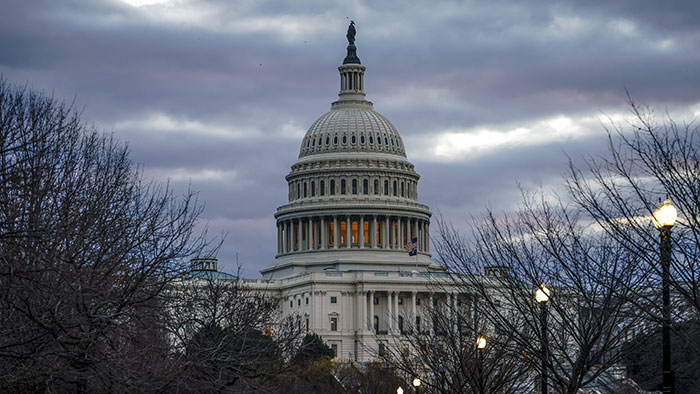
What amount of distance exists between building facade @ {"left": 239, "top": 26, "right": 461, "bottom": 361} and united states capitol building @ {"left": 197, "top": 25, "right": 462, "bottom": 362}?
0.46 ft

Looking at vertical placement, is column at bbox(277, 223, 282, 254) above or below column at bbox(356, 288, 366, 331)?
above

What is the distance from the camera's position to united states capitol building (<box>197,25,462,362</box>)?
561ft

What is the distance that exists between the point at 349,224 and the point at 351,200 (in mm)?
3422

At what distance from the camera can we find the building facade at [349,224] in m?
171

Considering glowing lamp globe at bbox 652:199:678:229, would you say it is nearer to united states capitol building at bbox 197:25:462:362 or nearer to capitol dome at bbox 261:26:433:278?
united states capitol building at bbox 197:25:462:362

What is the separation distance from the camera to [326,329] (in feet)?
555

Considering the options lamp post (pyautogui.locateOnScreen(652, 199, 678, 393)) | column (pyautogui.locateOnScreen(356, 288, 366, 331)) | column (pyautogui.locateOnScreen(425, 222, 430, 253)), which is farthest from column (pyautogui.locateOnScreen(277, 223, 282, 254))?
lamp post (pyautogui.locateOnScreen(652, 199, 678, 393))

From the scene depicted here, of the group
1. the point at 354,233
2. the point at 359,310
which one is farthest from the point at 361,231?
the point at 359,310

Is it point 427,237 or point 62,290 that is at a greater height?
point 427,237

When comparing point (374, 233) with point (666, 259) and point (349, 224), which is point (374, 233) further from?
point (666, 259)

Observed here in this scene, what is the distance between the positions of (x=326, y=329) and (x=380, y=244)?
20.0 metres

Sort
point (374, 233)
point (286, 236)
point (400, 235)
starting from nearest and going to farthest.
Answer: point (374, 233) < point (400, 235) < point (286, 236)

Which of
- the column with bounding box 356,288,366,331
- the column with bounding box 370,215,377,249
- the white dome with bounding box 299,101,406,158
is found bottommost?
the column with bounding box 356,288,366,331

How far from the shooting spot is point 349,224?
185 metres
